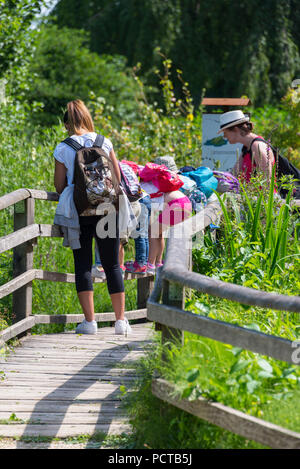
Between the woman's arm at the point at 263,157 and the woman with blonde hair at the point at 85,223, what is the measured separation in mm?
1098

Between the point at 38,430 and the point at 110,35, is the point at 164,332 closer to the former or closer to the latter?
the point at 38,430

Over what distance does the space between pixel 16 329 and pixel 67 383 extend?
3.29 feet

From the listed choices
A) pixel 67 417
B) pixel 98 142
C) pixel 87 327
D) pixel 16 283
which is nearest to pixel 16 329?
pixel 16 283

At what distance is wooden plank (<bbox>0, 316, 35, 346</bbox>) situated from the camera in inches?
193

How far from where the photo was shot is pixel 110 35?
20.5m

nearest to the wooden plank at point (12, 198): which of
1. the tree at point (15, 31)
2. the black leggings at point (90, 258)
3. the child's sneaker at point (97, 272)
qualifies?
the black leggings at point (90, 258)

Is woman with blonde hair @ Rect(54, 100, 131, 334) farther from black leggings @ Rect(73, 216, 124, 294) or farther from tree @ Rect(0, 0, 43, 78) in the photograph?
tree @ Rect(0, 0, 43, 78)

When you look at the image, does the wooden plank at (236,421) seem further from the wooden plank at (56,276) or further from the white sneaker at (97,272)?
the white sneaker at (97,272)

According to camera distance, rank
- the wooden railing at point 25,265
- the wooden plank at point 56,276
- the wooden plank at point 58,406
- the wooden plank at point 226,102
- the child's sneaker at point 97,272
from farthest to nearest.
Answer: the wooden plank at point 226,102 → the child's sneaker at point 97,272 → the wooden plank at point 56,276 → the wooden railing at point 25,265 → the wooden plank at point 58,406

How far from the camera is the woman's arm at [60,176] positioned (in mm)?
4848

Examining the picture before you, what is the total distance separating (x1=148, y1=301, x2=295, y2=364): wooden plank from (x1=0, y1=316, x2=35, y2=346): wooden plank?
209 cm

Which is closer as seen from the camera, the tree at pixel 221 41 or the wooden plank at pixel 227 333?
the wooden plank at pixel 227 333

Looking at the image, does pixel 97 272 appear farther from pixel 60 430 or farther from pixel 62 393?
pixel 60 430

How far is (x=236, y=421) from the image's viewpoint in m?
2.63
